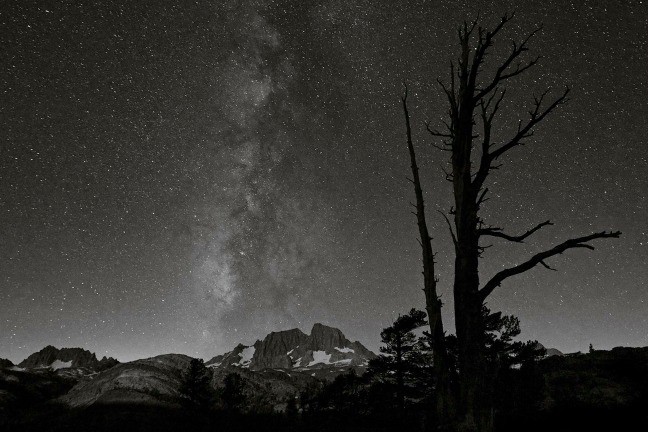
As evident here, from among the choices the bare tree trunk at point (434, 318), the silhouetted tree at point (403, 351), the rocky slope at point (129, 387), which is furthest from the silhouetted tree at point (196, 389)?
the bare tree trunk at point (434, 318)

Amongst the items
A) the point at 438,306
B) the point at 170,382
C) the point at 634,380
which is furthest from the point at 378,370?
the point at 170,382

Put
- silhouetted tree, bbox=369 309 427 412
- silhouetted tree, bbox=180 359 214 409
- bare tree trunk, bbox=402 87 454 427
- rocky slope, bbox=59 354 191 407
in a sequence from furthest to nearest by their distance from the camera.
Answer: rocky slope, bbox=59 354 191 407 < silhouetted tree, bbox=180 359 214 409 < silhouetted tree, bbox=369 309 427 412 < bare tree trunk, bbox=402 87 454 427

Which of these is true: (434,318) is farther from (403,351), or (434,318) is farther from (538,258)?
(403,351)

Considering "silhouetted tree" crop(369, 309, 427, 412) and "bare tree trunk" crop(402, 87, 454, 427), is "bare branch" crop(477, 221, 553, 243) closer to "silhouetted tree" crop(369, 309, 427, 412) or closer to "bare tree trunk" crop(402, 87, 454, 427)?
"bare tree trunk" crop(402, 87, 454, 427)

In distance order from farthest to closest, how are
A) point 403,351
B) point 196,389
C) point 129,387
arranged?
point 129,387
point 196,389
point 403,351

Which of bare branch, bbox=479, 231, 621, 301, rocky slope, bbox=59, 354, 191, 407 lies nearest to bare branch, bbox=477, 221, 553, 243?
bare branch, bbox=479, 231, 621, 301

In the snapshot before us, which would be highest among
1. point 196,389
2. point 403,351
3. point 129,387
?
point 403,351

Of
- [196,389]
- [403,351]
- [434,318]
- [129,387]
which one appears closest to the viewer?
[434,318]

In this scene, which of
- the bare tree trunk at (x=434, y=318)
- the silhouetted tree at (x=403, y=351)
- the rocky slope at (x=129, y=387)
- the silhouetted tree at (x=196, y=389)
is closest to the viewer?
the bare tree trunk at (x=434, y=318)

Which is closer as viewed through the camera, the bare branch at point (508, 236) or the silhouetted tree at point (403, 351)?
the bare branch at point (508, 236)

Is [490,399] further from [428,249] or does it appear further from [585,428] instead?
[585,428]

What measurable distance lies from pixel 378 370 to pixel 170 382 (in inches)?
3944

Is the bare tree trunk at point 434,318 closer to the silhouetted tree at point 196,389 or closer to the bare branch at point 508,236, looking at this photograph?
the bare branch at point 508,236

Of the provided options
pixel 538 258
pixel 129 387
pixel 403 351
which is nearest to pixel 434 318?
pixel 538 258
